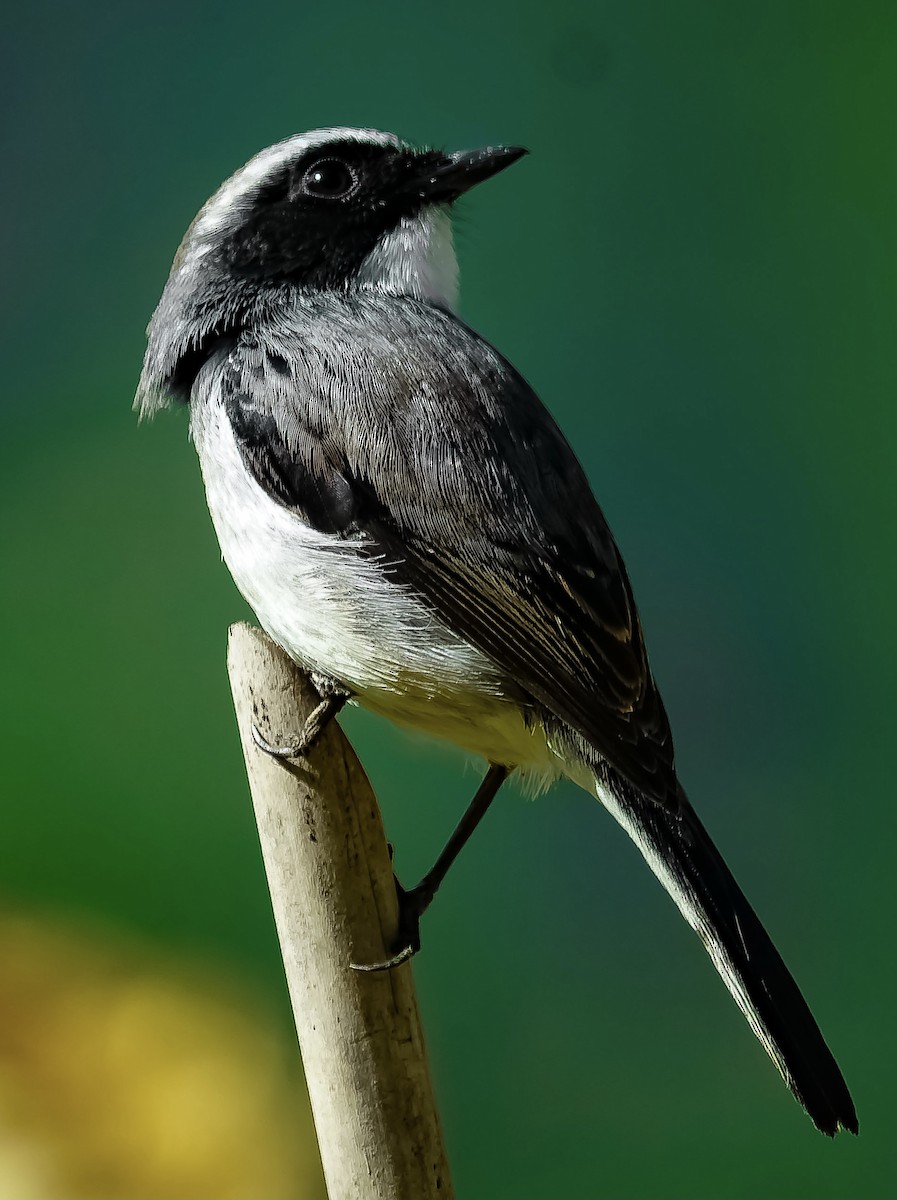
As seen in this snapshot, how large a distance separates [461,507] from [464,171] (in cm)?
56

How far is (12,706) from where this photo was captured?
2.25 metres

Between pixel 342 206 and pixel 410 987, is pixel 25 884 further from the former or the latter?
pixel 342 206

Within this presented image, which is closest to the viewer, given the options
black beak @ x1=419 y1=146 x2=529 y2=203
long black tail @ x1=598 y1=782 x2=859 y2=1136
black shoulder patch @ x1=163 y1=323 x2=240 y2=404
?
long black tail @ x1=598 y1=782 x2=859 y2=1136

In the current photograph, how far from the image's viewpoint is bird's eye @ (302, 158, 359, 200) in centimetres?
162

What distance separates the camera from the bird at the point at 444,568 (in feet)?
4.48

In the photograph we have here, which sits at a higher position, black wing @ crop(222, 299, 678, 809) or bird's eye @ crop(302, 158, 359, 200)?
bird's eye @ crop(302, 158, 359, 200)

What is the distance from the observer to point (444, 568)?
1.38 m

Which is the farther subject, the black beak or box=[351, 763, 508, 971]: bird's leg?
the black beak

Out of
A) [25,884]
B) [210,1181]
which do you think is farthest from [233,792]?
[210,1181]

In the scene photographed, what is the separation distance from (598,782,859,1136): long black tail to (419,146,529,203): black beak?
2.86ft

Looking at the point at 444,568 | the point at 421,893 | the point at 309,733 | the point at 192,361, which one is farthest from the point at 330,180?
the point at 421,893

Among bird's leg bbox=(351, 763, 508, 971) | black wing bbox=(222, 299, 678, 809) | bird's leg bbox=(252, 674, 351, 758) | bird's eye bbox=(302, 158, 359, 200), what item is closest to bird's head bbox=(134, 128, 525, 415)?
bird's eye bbox=(302, 158, 359, 200)

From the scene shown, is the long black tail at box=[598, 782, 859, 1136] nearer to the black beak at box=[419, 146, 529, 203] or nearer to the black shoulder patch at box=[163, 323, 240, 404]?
the black shoulder patch at box=[163, 323, 240, 404]

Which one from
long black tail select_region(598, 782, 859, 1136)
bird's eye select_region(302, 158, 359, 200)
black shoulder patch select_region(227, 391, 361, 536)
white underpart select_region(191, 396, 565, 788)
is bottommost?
long black tail select_region(598, 782, 859, 1136)
